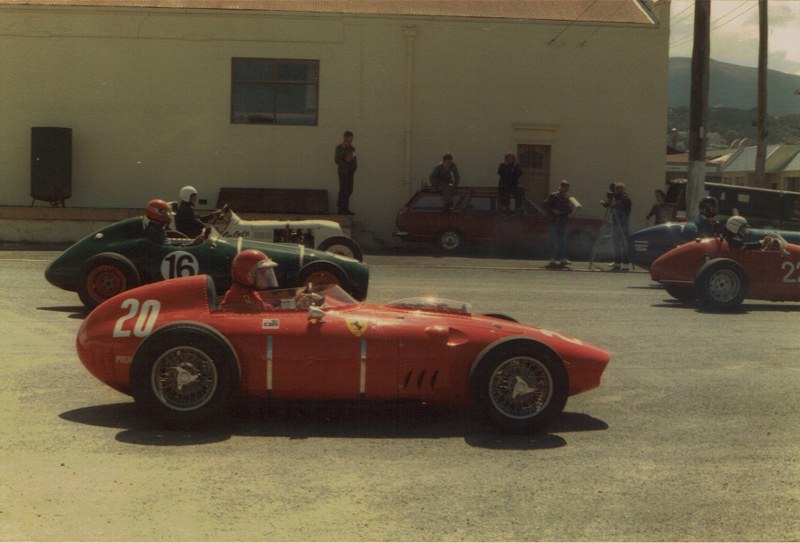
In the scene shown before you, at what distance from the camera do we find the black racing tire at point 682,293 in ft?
52.2

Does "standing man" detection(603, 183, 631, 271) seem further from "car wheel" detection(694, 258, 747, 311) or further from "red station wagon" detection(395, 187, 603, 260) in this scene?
"car wheel" detection(694, 258, 747, 311)

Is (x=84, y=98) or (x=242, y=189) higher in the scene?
(x=84, y=98)

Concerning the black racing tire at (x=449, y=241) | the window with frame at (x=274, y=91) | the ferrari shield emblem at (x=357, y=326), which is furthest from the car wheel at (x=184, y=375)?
the window with frame at (x=274, y=91)

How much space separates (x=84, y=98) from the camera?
2855cm

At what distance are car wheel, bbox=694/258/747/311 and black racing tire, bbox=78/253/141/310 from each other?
7.23 metres

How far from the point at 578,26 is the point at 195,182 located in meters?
10.3

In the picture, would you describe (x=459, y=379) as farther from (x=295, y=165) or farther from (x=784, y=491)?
(x=295, y=165)

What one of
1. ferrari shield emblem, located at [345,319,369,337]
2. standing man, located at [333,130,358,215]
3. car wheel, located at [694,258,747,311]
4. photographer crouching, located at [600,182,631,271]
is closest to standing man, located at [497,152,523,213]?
photographer crouching, located at [600,182,631,271]

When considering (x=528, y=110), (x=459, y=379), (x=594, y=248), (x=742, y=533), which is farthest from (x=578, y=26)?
(x=742, y=533)

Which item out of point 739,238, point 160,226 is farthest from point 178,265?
point 739,238

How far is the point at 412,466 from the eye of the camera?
678 cm

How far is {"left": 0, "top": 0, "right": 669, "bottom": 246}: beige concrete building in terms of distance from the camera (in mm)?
28359

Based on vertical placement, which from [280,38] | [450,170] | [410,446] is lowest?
[410,446]

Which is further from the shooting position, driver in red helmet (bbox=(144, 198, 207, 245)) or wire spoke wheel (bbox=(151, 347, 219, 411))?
driver in red helmet (bbox=(144, 198, 207, 245))
